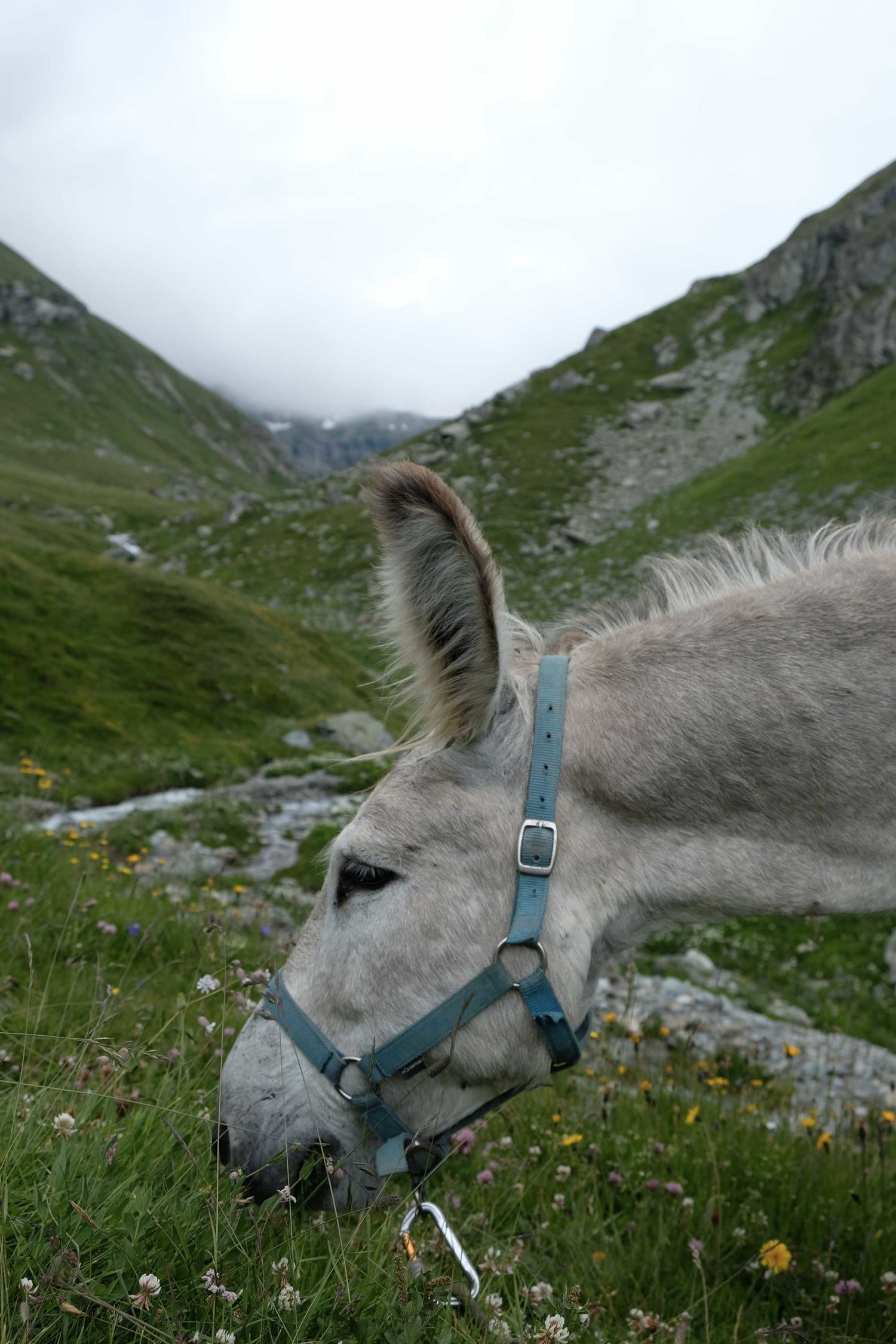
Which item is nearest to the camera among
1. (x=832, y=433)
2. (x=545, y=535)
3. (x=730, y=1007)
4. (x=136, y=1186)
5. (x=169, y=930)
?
(x=136, y=1186)

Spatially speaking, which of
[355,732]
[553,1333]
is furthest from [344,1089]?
[355,732]

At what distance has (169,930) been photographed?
582 cm

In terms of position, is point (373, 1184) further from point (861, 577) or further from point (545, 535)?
point (545, 535)

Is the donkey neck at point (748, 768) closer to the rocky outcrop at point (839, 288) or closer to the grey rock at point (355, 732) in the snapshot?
the grey rock at point (355, 732)

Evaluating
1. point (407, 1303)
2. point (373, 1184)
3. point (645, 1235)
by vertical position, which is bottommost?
point (645, 1235)

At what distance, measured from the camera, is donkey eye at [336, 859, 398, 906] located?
9.69 ft

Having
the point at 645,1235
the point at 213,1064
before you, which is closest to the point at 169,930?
the point at 213,1064

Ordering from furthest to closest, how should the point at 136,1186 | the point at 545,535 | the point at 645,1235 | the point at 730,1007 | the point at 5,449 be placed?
the point at 5,449 → the point at 545,535 → the point at 730,1007 → the point at 645,1235 → the point at 136,1186

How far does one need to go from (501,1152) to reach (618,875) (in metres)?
2.12

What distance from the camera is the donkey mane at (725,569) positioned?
11.1 feet

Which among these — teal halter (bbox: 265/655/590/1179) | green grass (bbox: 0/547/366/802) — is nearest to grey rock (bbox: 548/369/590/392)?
green grass (bbox: 0/547/366/802)

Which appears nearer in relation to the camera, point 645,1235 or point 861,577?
point 861,577

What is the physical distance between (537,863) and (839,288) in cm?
7257

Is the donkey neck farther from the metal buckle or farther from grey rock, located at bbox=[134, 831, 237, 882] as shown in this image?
grey rock, located at bbox=[134, 831, 237, 882]
